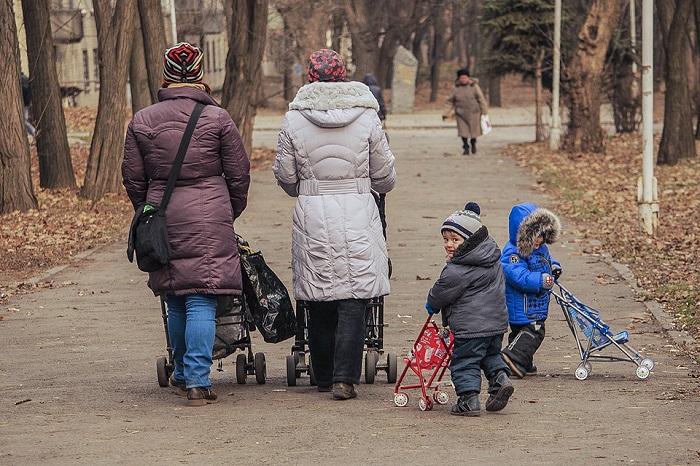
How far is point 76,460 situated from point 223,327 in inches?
68.3

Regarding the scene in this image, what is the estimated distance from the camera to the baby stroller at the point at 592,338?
7891mm

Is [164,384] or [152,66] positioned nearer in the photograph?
[164,384]

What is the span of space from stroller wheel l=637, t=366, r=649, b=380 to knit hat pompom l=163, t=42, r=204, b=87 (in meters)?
3.09

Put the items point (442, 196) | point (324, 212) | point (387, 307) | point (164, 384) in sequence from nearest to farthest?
point (324, 212) < point (164, 384) < point (387, 307) < point (442, 196)

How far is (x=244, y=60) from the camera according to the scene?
25.4 metres

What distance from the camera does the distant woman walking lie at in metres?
27.5

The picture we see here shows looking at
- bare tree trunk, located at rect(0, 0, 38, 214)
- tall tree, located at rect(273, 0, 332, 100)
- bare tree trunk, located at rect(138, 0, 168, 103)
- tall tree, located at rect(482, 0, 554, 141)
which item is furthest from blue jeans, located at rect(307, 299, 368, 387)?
tall tree, located at rect(273, 0, 332, 100)

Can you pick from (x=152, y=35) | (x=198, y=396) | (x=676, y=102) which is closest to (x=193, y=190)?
(x=198, y=396)

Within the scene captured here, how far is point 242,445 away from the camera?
5.97m

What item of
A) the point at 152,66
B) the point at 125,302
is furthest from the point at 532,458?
the point at 152,66

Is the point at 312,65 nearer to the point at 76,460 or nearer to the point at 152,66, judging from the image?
the point at 76,460

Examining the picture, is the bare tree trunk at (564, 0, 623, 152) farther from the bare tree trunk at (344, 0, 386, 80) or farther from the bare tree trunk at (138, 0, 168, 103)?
the bare tree trunk at (344, 0, 386, 80)

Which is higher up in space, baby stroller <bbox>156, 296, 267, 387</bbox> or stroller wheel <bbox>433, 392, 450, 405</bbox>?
baby stroller <bbox>156, 296, 267, 387</bbox>

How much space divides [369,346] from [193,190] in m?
1.43
